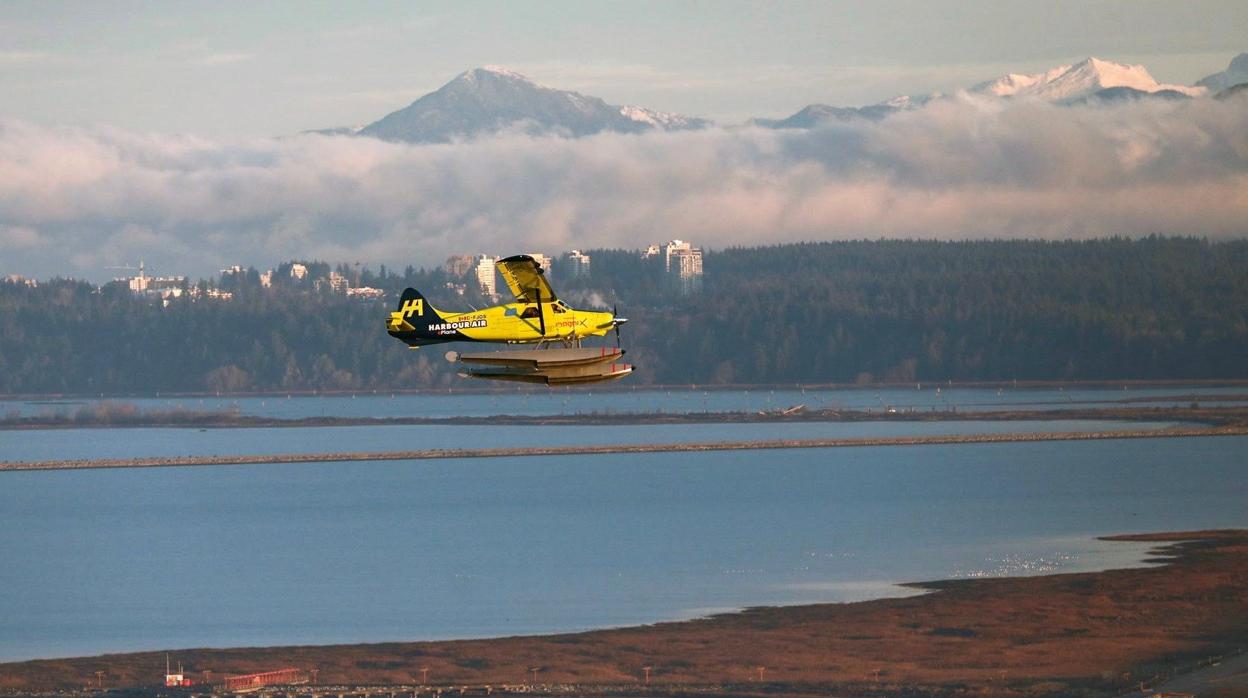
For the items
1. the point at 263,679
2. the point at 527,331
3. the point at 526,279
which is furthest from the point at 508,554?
the point at 526,279

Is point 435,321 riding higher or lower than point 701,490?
higher

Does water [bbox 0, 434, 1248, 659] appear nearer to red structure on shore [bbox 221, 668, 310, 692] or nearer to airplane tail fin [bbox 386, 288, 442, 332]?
red structure on shore [bbox 221, 668, 310, 692]

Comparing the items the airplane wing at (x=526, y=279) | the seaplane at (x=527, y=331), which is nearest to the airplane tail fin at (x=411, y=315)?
the seaplane at (x=527, y=331)

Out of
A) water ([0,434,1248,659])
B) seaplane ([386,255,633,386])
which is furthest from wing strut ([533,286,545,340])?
water ([0,434,1248,659])

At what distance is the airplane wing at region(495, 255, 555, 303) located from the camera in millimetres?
46469

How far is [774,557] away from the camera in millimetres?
132000

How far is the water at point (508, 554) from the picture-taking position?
10594cm

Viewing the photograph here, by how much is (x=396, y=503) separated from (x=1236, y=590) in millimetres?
105818

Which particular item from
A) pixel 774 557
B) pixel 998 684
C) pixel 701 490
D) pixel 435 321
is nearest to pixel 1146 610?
pixel 998 684

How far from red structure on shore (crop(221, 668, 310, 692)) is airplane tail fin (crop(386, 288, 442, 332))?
35.0 metres

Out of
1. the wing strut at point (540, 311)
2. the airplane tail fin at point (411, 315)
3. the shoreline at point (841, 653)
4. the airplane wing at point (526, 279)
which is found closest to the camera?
the airplane wing at point (526, 279)

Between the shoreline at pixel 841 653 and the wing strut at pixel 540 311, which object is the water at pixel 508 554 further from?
the wing strut at pixel 540 311

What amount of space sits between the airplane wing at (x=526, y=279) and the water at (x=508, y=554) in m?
51.2

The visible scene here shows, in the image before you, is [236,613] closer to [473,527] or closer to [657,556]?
[657,556]
